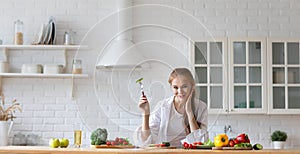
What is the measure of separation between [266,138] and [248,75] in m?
0.73

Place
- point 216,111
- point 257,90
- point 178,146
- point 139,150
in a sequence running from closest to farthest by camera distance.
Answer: point 139,150, point 178,146, point 216,111, point 257,90

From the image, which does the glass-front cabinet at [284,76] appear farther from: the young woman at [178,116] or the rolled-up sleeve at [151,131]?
the rolled-up sleeve at [151,131]

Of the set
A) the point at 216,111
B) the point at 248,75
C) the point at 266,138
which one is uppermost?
the point at 248,75

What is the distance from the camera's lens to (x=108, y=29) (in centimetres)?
375

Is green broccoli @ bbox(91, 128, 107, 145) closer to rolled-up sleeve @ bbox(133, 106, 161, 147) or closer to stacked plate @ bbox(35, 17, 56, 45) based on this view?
rolled-up sleeve @ bbox(133, 106, 161, 147)

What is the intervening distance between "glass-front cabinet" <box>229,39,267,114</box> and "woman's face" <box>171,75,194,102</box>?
199cm

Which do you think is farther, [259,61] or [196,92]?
[259,61]

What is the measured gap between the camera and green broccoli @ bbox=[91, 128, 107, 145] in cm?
354

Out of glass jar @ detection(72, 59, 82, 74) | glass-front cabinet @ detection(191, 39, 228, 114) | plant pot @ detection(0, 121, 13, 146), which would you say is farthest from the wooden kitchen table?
plant pot @ detection(0, 121, 13, 146)

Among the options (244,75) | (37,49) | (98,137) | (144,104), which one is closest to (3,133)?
(37,49)

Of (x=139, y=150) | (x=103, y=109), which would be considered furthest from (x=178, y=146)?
(x=103, y=109)

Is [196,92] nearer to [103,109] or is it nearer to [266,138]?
[103,109]

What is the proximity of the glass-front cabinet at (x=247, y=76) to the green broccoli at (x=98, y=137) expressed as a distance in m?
2.33

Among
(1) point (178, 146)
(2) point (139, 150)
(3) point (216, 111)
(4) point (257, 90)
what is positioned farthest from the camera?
(4) point (257, 90)
